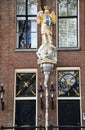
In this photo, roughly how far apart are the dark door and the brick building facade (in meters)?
0.04

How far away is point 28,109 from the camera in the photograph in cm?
1576

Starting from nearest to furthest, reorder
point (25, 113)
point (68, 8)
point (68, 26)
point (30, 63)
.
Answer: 1. point (25, 113)
2. point (30, 63)
3. point (68, 26)
4. point (68, 8)

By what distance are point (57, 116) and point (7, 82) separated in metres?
2.59

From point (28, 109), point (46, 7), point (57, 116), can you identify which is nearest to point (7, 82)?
point (28, 109)

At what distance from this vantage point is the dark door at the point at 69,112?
15.5m

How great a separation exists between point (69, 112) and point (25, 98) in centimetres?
198

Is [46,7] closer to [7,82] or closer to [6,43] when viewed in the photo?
[6,43]

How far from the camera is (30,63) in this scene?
15.9m

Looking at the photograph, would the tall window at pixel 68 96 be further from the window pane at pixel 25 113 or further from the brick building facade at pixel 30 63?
the window pane at pixel 25 113

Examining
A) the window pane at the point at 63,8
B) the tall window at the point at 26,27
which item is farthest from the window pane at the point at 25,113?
the window pane at the point at 63,8

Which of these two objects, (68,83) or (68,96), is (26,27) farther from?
(68,96)

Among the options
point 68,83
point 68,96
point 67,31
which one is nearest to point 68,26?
point 67,31

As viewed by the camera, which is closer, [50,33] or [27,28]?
[50,33]

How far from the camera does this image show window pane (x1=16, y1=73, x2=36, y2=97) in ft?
52.2
